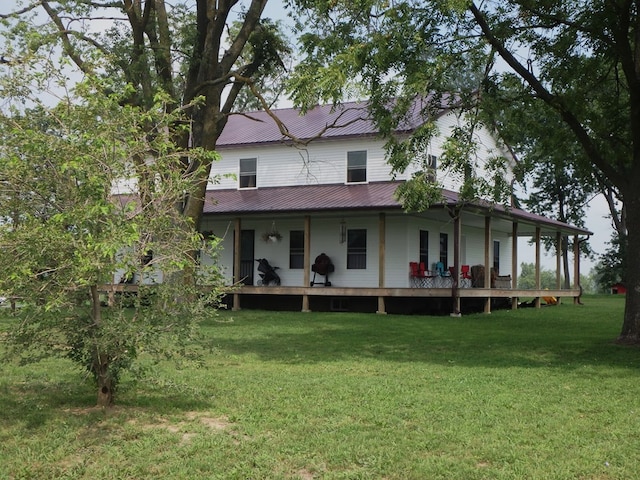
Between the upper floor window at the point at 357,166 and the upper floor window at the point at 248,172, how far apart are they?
389 centimetres

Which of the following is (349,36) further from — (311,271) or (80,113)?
(311,271)

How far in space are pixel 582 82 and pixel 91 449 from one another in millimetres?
12101

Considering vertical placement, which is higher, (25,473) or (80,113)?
(80,113)

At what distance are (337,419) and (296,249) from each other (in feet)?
58.4

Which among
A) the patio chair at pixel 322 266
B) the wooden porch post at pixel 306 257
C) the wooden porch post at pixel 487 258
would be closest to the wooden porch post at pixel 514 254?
the wooden porch post at pixel 487 258

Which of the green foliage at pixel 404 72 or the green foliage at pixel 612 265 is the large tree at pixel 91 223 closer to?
the green foliage at pixel 404 72

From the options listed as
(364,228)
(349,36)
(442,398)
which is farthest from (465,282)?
(442,398)

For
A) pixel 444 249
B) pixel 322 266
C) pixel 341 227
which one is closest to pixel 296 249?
pixel 322 266

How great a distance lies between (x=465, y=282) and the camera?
2503 cm

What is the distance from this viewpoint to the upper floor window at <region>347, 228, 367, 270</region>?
2342 cm

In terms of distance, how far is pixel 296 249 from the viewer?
24.5 meters

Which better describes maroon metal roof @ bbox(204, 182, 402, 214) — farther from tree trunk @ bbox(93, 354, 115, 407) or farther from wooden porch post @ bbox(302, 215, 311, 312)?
tree trunk @ bbox(93, 354, 115, 407)

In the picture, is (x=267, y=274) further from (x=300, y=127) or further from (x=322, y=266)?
(x=300, y=127)

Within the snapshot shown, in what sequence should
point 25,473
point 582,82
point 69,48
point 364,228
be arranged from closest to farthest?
1. point 25,473
2. point 582,82
3. point 69,48
4. point 364,228
